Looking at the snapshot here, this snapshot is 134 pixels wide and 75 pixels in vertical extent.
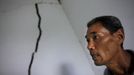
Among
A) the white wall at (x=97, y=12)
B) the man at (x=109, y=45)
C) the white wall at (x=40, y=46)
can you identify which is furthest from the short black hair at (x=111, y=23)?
the white wall at (x=40, y=46)

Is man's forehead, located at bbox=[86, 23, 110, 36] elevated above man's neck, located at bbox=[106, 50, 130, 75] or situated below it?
above

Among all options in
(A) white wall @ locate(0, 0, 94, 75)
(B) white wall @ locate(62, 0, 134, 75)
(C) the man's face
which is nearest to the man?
(C) the man's face

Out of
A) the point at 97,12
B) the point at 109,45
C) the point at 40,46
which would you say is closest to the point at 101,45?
A: the point at 109,45

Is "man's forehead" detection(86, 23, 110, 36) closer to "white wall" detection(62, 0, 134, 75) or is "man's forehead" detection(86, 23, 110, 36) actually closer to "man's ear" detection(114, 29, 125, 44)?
"man's ear" detection(114, 29, 125, 44)

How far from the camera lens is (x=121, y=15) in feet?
4.05

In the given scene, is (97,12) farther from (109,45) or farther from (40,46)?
(40,46)

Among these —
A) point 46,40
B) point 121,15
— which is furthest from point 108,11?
point 46,40

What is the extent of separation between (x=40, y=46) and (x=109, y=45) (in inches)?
40.4

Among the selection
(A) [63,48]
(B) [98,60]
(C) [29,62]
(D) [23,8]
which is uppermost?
(B) [98,60]

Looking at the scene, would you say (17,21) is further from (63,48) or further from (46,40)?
(63,48)

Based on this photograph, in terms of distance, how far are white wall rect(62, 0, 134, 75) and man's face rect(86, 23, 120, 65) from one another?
22 centimetres

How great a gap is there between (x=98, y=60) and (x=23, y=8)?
1.28 m

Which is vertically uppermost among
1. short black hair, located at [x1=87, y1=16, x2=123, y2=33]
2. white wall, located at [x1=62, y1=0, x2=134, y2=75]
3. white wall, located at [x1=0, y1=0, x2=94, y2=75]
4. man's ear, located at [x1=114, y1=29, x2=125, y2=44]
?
short black hair, located at [x1=87, y1=16, x2=123, y2=33]

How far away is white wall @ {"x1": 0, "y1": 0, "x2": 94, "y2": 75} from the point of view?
1874mm
